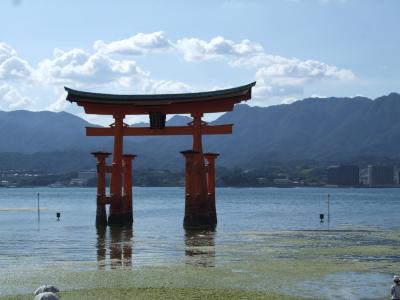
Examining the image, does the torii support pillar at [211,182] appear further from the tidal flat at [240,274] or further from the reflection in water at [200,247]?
the tidal flat at [240,274]

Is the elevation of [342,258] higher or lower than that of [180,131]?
lower

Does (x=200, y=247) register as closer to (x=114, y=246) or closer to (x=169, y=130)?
(x=114, y=246)

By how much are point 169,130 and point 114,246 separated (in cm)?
1383

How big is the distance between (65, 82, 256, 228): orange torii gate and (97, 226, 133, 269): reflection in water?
1.42 metres

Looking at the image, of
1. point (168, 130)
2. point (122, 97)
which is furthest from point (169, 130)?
point (122, 97)

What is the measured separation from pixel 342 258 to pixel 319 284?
28.2 feet

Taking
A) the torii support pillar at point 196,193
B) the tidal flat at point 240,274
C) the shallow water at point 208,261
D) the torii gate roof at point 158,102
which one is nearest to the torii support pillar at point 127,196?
the shallow water at point 208,261

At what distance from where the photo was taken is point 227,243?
1668 inches

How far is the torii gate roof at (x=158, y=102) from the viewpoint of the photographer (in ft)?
163

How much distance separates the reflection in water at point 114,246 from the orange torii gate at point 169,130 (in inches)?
56.0

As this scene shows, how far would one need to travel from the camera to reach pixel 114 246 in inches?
1592

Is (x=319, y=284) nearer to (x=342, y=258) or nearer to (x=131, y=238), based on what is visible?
(x=342, y=258)

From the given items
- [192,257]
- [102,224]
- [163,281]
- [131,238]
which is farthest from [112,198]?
[163,281]

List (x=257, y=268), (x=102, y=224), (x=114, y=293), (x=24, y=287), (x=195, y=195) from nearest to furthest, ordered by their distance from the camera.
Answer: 1. (x=114, y=293)
2. (x=24, y=287)
3. (x=257, y=268)
4. (x=195, y=195)
5. (x=102, y=224)
